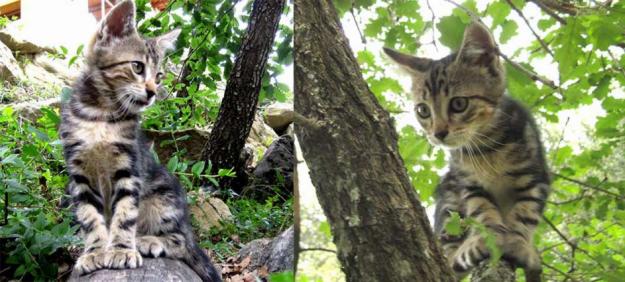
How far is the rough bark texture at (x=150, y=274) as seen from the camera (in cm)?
156

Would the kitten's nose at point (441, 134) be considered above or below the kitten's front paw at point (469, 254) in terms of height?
above

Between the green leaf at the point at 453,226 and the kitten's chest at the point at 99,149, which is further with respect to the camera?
the kitten's chest at the point at 99,149

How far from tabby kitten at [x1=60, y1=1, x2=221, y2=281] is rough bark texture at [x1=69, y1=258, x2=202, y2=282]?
0.02m

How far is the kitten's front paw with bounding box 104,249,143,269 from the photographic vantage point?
160 cm

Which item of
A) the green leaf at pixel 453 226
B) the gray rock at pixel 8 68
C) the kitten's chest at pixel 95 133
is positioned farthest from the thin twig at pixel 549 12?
the gray rock at pixel 8 68

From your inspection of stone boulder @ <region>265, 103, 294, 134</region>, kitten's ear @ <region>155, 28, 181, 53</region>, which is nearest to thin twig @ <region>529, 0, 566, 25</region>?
stone boulder @ <region>265, 103, 294, 134</region>

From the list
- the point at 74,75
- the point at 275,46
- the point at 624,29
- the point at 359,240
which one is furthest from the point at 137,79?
the point at 624,29

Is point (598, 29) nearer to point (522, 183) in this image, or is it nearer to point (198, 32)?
point (522, 183)

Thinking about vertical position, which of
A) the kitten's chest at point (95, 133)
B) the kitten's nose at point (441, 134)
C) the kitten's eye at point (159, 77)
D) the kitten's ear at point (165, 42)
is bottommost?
the kitten's nose at point (441, 134)

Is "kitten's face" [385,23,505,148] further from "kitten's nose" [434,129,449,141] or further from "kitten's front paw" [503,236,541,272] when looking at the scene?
"kitten's front paw" [503,236,541,272]

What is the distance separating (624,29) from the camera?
612mm

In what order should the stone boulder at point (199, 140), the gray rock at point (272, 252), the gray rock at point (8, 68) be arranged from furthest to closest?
the gray rock at point (8, 68) < the stone boulder at point (199, 140) < the gray rock at point (272, 252)

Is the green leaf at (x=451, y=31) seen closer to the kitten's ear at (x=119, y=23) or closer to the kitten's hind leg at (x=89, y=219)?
the kitten's ear at (x=119, y=23)

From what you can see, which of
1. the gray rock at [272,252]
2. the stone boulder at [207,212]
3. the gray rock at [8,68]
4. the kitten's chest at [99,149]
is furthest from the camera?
the gray rock at [8,68]
